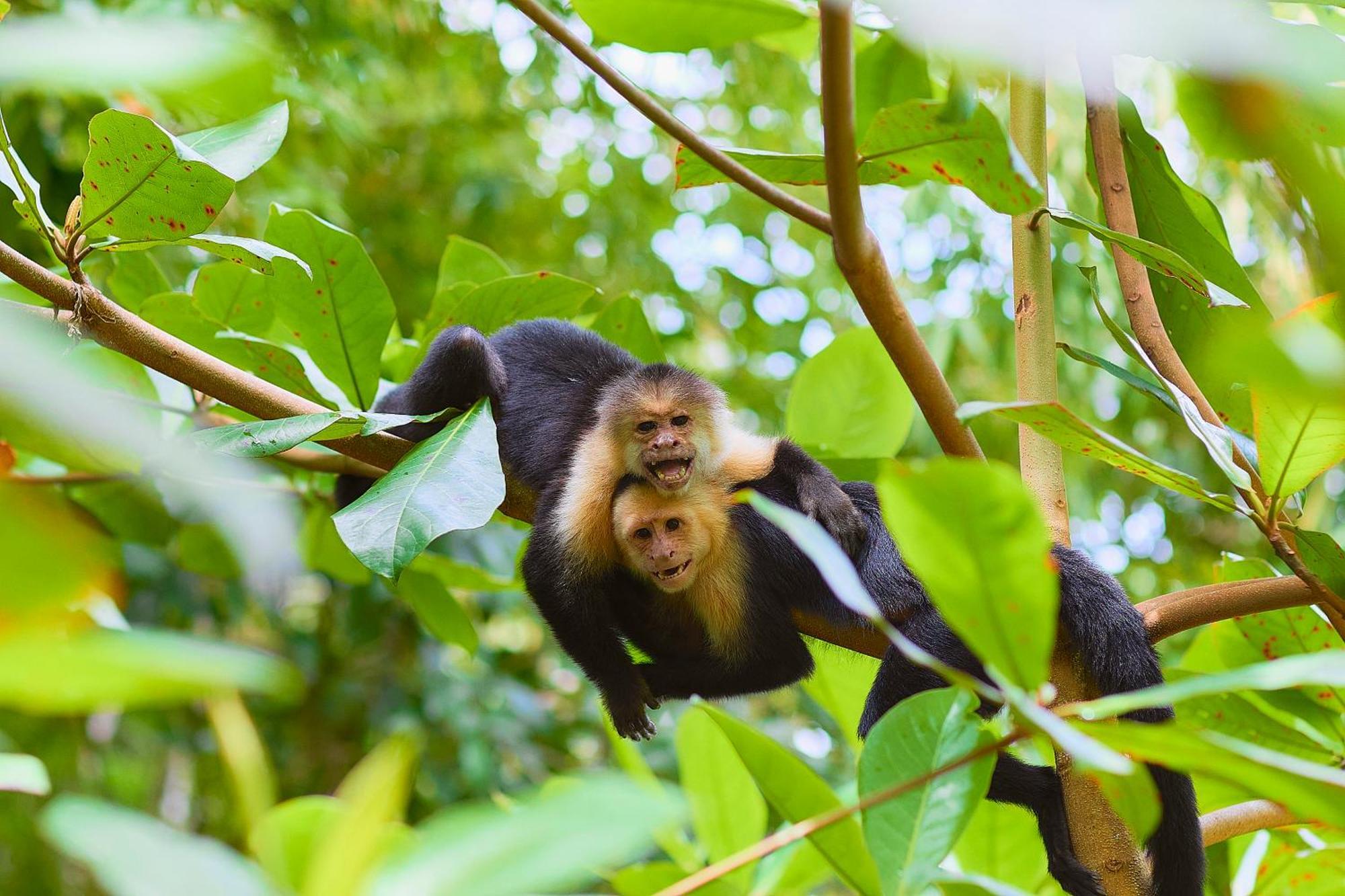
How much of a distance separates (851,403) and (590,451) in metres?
0.50

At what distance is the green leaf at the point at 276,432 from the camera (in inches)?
55.8

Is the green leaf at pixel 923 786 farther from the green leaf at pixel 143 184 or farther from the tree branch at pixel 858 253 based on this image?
the green leaf at pixel 143 184

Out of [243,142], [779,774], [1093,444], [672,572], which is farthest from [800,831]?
[672,572]

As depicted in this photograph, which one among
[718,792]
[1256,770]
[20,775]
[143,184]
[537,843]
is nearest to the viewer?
[537,843]

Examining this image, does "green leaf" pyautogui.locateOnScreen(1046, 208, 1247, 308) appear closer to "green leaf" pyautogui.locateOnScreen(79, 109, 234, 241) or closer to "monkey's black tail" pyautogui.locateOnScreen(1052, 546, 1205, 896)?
"monkey's black tail" pyautogui.locateOnScreen(1052, 546, 1205, 896)

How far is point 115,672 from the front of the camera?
318 mm

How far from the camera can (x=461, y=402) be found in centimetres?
227

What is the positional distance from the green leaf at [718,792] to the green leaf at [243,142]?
3.05 feet

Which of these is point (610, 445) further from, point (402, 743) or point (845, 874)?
point (402, 743)

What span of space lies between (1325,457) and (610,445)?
1.37m

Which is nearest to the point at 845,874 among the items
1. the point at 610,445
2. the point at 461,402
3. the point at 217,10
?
the point at 610,445

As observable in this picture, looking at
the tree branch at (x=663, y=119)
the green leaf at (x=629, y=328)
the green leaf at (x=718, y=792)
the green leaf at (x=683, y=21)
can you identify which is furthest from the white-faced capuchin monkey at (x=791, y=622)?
the green leaf at (x=683, y=21)

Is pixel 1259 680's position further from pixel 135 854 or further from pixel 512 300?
pixel 512 300

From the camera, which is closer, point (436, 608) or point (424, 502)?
point (424, 502)
